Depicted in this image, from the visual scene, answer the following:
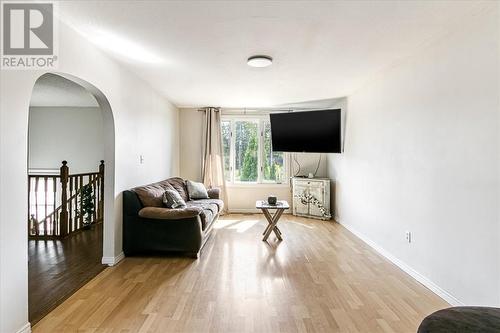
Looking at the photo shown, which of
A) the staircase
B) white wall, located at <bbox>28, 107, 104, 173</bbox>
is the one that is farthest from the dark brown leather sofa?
white wall, located at <bbox>28, 107, 104, 173</bbox>

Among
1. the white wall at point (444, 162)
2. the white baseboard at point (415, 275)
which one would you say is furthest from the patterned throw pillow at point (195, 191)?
the white wall at point (444, 162)

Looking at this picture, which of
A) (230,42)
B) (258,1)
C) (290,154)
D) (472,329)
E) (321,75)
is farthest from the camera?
(290,154)

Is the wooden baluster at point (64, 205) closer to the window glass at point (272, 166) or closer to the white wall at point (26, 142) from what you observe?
the white wall at point (26, 142)

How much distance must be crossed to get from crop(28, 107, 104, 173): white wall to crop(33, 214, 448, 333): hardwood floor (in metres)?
4.26

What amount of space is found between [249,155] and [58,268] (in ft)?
14.4

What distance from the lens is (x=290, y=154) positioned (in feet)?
22.5

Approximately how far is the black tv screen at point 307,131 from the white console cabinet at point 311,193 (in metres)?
0.78

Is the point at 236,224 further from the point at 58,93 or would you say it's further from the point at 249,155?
the point at 58,93

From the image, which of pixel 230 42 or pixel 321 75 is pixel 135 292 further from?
pixel 321 75

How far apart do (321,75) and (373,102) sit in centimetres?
89

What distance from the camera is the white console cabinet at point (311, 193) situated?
242 inches

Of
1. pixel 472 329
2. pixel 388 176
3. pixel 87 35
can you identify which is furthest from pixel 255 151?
pixel 472 329

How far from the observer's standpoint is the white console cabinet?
6137mm

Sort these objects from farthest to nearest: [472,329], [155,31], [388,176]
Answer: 1. [388,176]
2. [155,31]
3. [472,329]
